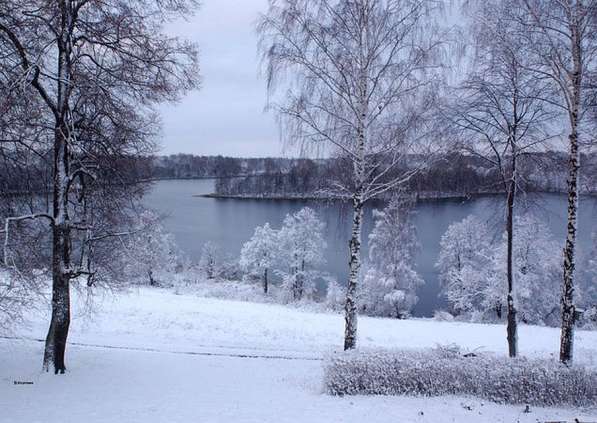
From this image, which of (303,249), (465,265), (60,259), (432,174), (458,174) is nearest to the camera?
(60,259)

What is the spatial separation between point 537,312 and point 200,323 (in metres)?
24.6

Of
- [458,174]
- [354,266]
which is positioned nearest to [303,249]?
[458,174]

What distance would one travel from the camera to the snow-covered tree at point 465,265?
31375mm

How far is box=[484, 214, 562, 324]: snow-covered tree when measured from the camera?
28250 mm

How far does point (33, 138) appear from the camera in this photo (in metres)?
7.42

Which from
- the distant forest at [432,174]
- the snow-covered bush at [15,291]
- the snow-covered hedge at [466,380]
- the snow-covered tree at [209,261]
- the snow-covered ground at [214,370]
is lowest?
the snow-covered tree at [209,261]

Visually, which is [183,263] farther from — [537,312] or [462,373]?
[462,373]

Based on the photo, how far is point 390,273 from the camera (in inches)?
1222

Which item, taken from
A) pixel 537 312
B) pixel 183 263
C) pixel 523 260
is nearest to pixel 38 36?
pixel 523 260

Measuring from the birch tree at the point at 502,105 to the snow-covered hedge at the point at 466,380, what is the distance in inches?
130

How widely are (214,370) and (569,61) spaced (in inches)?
351

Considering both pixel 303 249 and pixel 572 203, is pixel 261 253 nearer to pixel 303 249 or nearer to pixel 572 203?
pixel 303 249

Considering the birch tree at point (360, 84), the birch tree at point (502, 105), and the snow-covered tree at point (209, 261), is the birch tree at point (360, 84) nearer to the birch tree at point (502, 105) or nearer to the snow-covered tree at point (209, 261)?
the birch tree at point (502, 105)

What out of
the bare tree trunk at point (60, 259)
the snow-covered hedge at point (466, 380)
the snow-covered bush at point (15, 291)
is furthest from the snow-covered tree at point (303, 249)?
the snow-covered hedge at point (466, 380)
